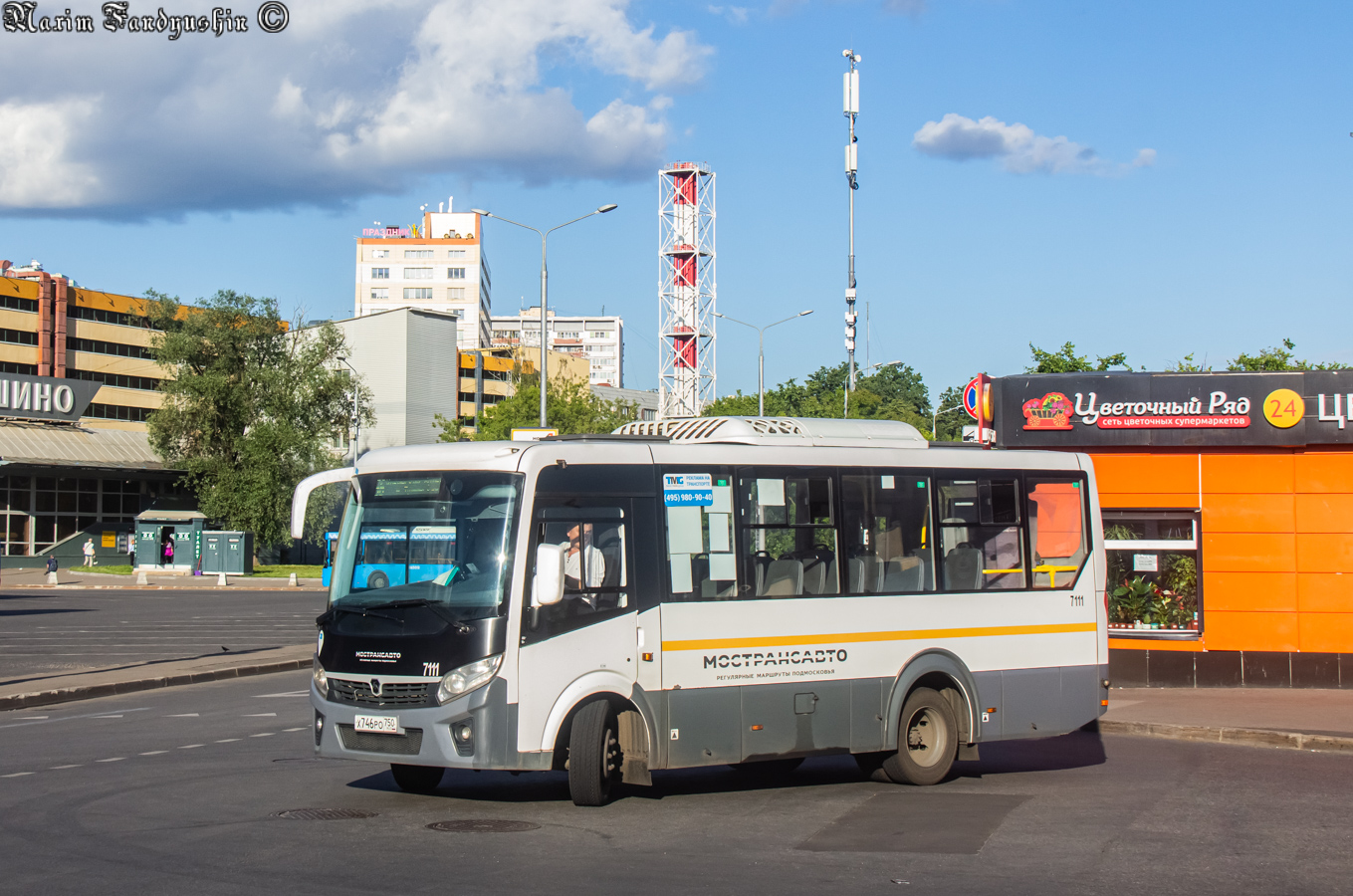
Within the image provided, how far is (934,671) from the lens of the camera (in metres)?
11.1

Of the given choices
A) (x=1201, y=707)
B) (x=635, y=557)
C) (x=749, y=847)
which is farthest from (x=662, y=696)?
(x=1201, y=707)

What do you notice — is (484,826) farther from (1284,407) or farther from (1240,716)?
(1284,407)

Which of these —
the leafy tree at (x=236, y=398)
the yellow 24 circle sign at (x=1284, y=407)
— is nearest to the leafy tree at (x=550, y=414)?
the leafy tree at (x=236, y=398)

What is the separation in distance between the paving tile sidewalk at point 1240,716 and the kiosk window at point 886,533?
446 centimetres

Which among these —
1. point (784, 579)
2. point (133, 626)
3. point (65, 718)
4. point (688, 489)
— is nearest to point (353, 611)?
point (688, 489)

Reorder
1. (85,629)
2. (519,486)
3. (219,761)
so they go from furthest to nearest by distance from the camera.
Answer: (85,629)
(219,761)
(519,486)

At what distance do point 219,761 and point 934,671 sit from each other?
620 centimetres

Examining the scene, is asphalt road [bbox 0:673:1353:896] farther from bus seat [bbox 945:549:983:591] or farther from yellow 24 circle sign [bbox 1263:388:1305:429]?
yellow 24 circle sign [bbox 1263:388:1305:429]

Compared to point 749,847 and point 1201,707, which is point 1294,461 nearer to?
point 1201,707

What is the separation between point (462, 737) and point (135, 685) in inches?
459

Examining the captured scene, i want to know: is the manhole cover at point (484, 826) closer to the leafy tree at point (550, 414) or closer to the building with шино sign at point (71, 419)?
the leafy tree at point (550, 414)

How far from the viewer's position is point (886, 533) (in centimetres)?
1109

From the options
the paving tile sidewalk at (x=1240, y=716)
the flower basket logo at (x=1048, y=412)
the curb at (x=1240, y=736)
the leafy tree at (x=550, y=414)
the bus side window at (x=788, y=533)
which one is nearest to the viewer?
the bus side window at (x=788, y=533)

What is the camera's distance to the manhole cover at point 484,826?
890cm
